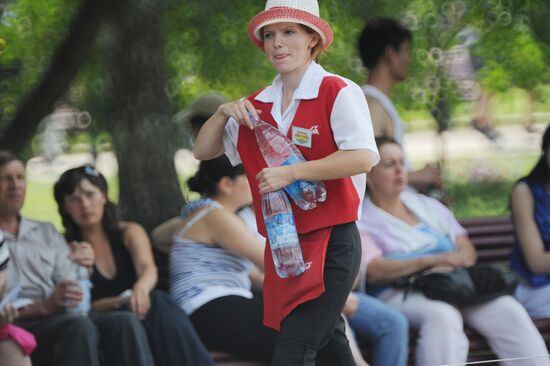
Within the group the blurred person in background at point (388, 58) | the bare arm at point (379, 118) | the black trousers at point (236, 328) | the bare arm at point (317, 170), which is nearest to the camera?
the bare arm at point (317, 170)

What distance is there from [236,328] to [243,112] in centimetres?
155

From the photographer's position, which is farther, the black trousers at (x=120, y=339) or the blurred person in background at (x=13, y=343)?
the black trousers at (x=120, y=339)

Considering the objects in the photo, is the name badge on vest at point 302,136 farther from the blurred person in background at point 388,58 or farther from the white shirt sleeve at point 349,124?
the blurred person in background at point 388,58

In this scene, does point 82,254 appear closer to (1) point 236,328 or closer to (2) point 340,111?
(1) point 236,328

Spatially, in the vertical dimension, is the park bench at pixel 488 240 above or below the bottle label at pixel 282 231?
below

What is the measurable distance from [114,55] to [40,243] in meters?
1.97

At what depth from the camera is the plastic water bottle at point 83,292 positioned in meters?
4.35

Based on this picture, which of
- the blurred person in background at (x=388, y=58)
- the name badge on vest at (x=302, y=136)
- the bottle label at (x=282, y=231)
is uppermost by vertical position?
the blurred person in background at (x=388, y=58)

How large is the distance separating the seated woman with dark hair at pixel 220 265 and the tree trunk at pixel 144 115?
1483 millimetres

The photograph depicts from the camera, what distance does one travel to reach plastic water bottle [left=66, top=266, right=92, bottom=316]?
4.35 meters

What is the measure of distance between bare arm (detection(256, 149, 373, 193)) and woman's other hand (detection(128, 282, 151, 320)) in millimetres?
1607

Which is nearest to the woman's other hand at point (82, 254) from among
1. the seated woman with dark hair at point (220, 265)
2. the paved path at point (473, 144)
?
the seated woman with dark hair at point (220, 265)

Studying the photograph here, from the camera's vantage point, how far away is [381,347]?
4527 millimetres

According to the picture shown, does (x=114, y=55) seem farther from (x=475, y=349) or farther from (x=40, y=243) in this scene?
(x=475, y=349)
